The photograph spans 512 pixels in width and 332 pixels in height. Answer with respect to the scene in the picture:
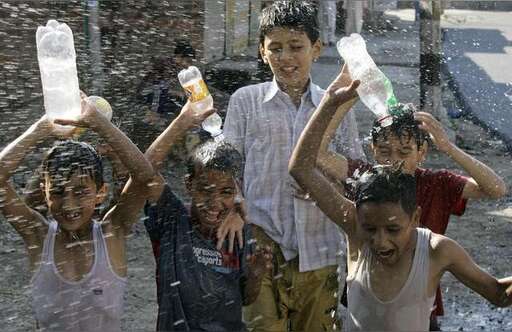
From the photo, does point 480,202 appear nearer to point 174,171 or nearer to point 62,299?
point 174,171

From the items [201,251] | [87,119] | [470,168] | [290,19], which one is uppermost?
[290,19]

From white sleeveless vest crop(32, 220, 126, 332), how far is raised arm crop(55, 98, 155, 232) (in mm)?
123

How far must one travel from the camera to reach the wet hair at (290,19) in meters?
3.66

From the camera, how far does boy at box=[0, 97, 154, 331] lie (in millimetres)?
3072

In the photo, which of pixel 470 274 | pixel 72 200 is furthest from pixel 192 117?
pixel 470 274

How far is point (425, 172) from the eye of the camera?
357cm

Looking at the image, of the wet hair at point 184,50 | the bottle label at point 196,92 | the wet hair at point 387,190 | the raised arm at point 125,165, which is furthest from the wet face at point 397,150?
the wet hair at point 184,50

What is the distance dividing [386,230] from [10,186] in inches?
46.7

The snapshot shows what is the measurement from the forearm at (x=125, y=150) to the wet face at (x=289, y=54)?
2.48 ft

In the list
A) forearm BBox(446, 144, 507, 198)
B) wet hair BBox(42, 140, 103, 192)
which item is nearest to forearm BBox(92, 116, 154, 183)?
wet hair BBox(42, 140, 103, 192)

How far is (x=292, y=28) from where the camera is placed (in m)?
3.65

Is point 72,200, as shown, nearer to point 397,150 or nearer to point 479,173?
point 397,150

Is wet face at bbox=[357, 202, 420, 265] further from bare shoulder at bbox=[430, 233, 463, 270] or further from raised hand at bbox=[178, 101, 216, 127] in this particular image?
raised hand at bbox=[178, 101, 216, 127]

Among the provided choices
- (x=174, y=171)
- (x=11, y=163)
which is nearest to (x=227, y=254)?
(x=11, y=163)
